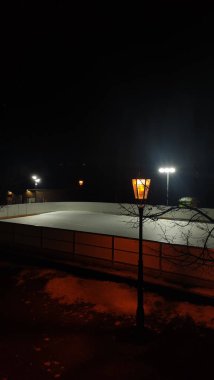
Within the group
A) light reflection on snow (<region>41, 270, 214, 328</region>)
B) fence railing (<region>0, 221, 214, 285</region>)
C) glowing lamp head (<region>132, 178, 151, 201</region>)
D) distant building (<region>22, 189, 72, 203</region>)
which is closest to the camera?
glowing lamp head (<region>132, 178, 151, 201</region>)

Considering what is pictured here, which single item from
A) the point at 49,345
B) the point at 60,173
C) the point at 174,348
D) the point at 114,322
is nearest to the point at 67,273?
the point at 114,322

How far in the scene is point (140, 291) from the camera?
8.17 metres

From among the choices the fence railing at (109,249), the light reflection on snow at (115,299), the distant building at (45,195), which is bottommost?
the light reflection on snow at (115,299)

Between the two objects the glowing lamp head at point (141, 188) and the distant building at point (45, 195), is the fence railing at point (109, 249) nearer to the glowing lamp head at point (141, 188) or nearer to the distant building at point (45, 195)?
the glowing lamp head at point (141, 188)

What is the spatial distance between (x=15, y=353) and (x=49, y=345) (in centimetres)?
86

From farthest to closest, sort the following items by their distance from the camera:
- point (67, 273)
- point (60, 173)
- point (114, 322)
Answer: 1. point (60, 173)
2. point (67, 273)
3. point (114, 322)

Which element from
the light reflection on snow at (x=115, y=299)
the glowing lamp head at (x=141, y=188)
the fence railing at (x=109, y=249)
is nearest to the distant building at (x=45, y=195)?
the fence railing at (x=109, y=249)

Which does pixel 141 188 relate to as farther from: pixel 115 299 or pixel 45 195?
pixel 45 195

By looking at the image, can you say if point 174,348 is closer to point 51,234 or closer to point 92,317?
point 92,317

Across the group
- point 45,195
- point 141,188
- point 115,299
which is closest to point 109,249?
point 115,299

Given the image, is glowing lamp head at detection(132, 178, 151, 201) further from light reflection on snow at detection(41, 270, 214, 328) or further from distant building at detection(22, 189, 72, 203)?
distant building at detection(22, 189, 72, 203)

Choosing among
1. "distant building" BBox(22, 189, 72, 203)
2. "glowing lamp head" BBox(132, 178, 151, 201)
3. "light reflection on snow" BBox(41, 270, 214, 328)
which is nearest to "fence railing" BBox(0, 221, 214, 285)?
"light reflection on snow" BBox(41, 270, 214, 328)

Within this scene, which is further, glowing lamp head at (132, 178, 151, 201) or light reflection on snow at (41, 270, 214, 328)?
light reflection on snow at (41, 270, 214, 328)

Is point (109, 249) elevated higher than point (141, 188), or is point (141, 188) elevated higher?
point (141, 188)
